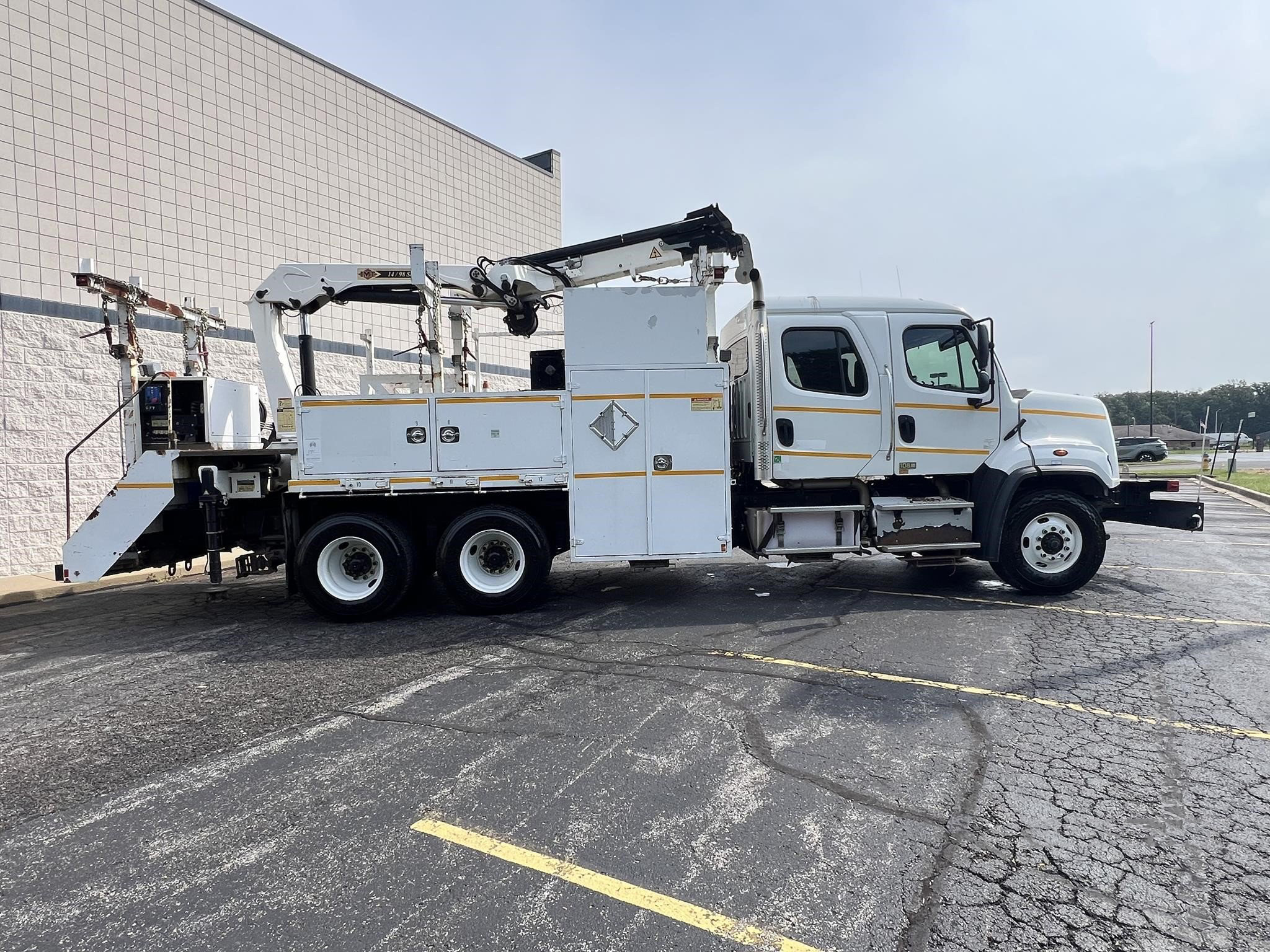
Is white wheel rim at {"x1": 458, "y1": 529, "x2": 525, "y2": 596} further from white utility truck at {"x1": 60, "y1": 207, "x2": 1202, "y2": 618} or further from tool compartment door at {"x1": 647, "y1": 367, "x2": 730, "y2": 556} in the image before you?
tool compartment door at {"x1": 647, "y1": 367, "x2": 730, "y2": 556}

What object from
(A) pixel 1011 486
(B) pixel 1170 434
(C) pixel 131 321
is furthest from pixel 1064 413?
(B) pixel 1170 434

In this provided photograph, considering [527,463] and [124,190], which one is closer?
[527,463]

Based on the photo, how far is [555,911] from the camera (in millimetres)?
2551

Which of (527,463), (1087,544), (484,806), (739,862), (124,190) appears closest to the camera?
(739,862)

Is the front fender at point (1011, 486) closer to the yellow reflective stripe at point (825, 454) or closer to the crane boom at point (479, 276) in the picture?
the yellow reflective stripe at point (825, 454)

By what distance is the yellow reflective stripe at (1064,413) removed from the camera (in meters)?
7.77

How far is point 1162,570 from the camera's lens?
8.98m

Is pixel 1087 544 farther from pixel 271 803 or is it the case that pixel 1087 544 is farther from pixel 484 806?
pixel 271 803

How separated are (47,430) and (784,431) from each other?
32.5 ft

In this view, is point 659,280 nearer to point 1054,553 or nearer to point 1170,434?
point 1054,553

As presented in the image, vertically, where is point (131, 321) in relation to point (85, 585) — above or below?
above

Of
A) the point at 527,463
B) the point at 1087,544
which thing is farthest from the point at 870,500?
the point at 527,463

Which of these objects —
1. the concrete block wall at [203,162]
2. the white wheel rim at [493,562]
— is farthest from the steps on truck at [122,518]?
the concrete block wall at [203,162]

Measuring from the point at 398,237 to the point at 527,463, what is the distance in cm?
962
